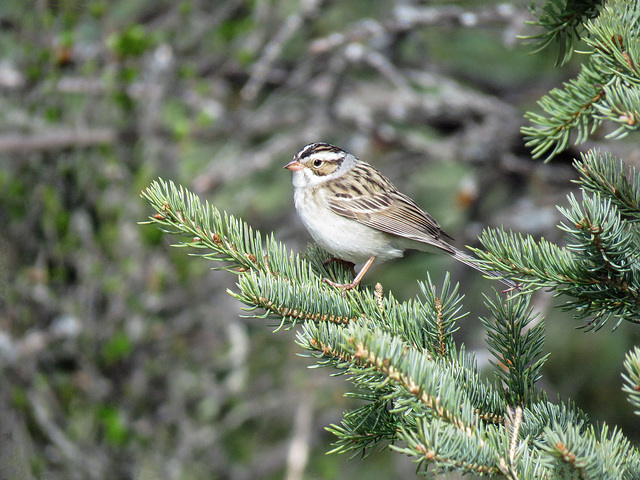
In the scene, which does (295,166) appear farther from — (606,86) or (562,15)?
(606,86)

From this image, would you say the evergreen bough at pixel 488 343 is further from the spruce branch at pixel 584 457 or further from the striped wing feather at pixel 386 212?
the striped wing feather at pixel 386 212

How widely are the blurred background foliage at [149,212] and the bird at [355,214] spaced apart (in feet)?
2.50

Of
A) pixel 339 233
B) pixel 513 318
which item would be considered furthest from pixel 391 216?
pixel 513 318

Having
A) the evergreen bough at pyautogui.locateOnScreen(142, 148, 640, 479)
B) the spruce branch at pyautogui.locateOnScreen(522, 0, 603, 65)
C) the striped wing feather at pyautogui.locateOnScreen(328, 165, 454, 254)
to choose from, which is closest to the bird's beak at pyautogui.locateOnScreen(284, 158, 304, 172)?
the striped wing feather at pyautogui.locateOnScreen(328, 165, 454, 254)

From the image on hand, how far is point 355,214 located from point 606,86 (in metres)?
1.97

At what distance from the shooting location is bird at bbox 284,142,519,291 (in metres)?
3.29

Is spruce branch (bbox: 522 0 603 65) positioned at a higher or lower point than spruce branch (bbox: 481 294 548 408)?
higher

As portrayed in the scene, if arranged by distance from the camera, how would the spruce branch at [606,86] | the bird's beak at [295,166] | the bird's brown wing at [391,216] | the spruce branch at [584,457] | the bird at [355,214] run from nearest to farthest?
the spruce branch at [584,457] → the spruce branch at [606,86] → the bird at [355,214] → the bird's brown wing at [391,216] → the bird's beak at [295,166]

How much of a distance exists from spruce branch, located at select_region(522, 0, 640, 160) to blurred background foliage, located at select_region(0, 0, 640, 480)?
2.13 m

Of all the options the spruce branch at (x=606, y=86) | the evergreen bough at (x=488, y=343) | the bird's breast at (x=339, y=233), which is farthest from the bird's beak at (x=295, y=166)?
the spruce branch at (x=606, y=86)

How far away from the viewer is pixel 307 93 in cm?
480

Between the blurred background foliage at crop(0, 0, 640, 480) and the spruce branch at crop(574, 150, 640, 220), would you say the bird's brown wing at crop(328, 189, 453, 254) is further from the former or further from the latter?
the spruce branch at crop(574, 150, 640, 220)

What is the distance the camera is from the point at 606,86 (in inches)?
63.7

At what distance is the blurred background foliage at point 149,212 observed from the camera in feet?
13.6
